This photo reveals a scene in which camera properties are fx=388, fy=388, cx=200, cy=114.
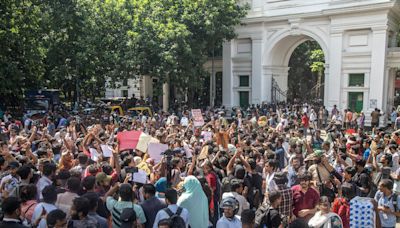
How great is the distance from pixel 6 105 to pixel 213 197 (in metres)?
21.0

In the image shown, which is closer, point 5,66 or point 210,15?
point 5,66

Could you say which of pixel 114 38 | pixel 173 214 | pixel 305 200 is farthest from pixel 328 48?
pixel 173 214

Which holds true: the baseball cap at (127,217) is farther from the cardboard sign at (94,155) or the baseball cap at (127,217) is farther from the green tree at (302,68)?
the green tree at (302,68)

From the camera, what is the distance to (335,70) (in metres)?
24.3

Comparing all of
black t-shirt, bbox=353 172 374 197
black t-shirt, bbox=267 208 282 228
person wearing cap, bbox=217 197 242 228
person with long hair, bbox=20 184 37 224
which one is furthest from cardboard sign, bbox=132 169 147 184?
black t-shirt, bbox=353 172 374 197

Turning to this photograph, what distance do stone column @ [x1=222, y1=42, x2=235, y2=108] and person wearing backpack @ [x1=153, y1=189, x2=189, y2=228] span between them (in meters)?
24.8

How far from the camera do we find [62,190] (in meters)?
5.09

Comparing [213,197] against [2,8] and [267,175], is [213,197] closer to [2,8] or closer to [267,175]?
[267,175]

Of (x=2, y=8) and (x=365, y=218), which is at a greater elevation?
(x=2, y=8)

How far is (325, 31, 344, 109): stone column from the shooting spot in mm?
24000

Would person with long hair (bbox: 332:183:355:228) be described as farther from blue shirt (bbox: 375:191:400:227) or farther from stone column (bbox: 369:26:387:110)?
stone column (bbox: 369:26:387:110)

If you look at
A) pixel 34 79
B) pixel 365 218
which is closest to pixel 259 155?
pixel 365 218

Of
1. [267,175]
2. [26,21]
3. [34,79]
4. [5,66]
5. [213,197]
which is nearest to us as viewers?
[213,197]

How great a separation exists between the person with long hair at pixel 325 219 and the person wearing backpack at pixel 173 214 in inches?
62.9
